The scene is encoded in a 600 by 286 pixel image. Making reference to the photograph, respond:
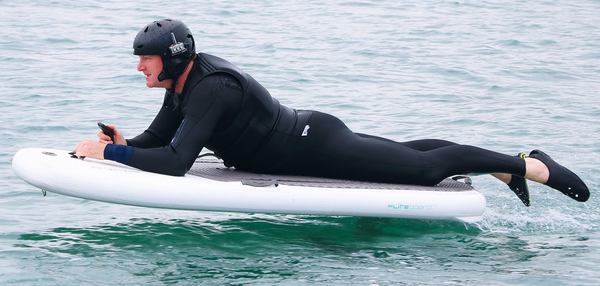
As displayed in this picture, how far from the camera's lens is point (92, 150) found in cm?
767

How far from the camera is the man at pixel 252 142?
765 centimetres

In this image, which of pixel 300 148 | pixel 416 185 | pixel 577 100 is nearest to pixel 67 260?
pixel 300 148

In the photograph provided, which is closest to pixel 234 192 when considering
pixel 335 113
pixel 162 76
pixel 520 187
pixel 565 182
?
pixel 162 76

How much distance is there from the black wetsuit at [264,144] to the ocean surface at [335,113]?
0.49 meters

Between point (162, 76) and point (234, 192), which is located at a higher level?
point (162, 76)

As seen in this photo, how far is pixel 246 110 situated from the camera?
25.5 feet

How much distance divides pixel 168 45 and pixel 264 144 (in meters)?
0.93

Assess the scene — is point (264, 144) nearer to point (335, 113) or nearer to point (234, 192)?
point (234, 192)

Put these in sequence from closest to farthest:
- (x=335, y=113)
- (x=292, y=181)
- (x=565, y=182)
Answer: (x=292, y=181)
(x=565, y=182)
(x=335, y=113)

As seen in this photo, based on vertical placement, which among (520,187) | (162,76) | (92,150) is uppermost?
(162,76)

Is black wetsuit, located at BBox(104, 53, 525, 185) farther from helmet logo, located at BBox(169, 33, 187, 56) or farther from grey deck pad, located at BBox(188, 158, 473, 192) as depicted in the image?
helmet logo, located at BBox(169, 33, 187, 56)

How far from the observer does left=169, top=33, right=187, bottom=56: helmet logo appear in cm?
766

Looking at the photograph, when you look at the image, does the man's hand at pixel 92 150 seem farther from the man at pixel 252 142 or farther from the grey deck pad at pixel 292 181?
the grey deck pad at pixel 292 181

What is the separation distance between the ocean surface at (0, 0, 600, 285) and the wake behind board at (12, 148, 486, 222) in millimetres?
282
